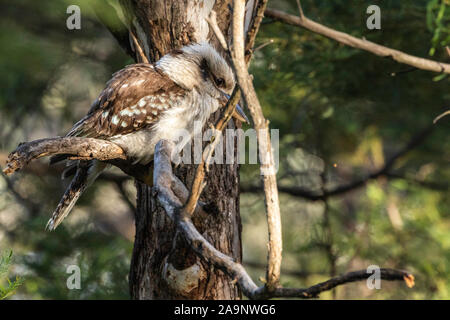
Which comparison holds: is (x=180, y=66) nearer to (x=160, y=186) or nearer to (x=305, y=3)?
(x=160, y=186)

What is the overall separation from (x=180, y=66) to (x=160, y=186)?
1038 millimetres

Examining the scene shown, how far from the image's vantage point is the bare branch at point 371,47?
3238 millimetres

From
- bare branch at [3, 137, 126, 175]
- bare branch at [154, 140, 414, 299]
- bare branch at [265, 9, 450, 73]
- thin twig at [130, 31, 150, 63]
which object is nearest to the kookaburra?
bare branch at [3, 137, 126, 175]

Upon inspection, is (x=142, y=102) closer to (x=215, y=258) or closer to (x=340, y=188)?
(x=215, y=258)

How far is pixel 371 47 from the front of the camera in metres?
3.29

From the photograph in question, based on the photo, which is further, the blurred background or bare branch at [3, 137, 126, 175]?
the blurred background

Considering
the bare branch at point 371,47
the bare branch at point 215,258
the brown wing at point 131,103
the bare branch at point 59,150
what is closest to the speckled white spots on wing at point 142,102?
the brown wing at point 131,103

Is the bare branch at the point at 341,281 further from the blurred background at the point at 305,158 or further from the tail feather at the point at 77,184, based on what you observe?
the blurred background at the point at 305,158

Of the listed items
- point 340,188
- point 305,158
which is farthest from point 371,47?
point 305,158

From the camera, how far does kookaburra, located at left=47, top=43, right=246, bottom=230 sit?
109 inches

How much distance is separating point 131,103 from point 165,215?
0.61 meters

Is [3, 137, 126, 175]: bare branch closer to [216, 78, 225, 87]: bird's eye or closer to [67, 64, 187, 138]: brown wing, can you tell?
[67, 64, 187, 138]: brown wing

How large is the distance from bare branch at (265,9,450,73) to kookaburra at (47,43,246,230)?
0.84m
